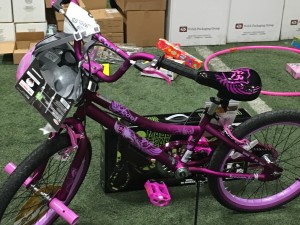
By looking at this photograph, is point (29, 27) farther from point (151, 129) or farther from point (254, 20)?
point (151, 129)

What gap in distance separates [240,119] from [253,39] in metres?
1.93

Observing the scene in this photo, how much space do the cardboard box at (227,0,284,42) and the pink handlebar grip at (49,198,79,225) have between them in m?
2.48

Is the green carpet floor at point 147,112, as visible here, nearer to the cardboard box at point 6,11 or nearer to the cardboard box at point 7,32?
the cardboard box at point 7,32

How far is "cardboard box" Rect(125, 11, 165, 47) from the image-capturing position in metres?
3.62

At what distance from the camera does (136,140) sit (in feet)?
5.72

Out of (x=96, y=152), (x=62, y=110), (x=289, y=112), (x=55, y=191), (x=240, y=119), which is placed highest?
(x=62, y=110)

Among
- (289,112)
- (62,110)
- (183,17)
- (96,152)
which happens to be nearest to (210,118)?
(289,112)

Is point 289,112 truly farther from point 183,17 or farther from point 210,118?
point 183,17

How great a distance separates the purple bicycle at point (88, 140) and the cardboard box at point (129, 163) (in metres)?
0.12

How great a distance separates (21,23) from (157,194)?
2.09 m

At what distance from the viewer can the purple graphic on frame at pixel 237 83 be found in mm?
1601

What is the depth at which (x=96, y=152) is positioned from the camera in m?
2.40

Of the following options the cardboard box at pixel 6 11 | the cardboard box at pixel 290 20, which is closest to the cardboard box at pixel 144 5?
the cardboard box at pixel 6 11

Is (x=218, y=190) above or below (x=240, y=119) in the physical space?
below
